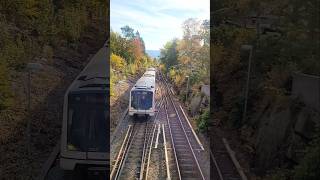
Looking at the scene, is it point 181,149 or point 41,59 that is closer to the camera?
point 181,149

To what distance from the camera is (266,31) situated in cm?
Result: 802

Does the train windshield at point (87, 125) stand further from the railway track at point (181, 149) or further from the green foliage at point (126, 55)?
the railway track at point (181, 149)

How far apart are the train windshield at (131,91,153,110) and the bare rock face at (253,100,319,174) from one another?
2.38 metres

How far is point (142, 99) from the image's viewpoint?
9156mm

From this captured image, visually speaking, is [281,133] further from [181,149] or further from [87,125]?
[87,125]

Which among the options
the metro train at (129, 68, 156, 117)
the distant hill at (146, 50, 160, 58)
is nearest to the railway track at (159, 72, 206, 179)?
the metro train at (129, 68, 156, 117)

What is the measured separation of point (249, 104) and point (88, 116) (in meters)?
3.28

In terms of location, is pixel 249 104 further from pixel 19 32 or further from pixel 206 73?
pixel 19 32

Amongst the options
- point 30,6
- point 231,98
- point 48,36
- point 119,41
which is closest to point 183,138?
point 231,98

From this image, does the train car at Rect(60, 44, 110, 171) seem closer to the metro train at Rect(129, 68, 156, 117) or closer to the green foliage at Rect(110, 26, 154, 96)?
the green foliage at Rect(110, 26, 154, 96)

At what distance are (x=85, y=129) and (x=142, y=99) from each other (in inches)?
62.5

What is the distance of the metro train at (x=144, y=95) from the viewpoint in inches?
348

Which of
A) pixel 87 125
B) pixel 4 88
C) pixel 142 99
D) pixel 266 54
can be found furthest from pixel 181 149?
pixel 4 88

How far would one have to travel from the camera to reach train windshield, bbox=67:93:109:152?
8164 mm
